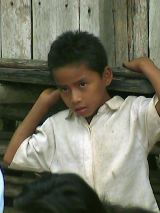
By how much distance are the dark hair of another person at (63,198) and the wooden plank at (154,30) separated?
205cm

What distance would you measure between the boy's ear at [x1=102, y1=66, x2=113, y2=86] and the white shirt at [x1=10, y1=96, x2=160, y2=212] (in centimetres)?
10

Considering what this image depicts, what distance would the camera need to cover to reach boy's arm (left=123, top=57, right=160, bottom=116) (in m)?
3.13

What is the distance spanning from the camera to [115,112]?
3268 millimetres

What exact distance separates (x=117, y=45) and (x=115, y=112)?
0.62 metres

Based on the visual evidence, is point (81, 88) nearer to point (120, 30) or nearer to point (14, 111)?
point (120, 30)

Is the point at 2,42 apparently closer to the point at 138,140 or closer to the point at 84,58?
the point at 84,58

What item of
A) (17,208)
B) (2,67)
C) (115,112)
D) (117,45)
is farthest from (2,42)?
(17,208)

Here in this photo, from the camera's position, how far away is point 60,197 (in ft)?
5.45

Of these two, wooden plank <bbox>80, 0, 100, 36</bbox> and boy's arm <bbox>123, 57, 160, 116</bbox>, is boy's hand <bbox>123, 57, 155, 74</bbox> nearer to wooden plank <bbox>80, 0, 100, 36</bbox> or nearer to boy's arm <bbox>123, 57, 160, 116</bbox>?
boy's arm <bbox>123, 57, 160, 116</bbox>

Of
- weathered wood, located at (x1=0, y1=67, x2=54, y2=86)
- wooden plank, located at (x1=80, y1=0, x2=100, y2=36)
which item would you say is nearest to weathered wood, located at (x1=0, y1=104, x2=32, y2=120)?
weathered wood, located at (x1=0, y1=67, x2=54, y2=86)

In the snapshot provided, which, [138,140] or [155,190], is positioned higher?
[138,140]

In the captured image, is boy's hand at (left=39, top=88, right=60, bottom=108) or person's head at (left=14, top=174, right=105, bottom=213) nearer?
person's head at (left=14, top=174, right=105, bottom=213)

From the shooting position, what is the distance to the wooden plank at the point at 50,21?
381 cm

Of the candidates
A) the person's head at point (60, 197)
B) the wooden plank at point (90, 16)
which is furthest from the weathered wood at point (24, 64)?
the person's head at point (60, 197)
